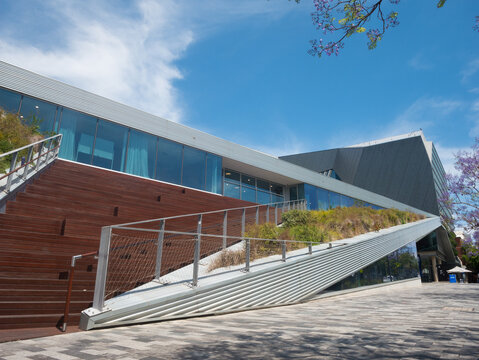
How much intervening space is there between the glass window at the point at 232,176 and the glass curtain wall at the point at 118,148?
1761 millimetres

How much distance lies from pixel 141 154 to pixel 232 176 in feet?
21.3

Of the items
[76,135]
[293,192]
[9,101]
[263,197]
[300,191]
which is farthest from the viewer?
[293,192]

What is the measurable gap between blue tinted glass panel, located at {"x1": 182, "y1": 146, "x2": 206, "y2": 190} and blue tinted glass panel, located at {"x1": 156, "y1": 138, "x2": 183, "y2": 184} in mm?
310

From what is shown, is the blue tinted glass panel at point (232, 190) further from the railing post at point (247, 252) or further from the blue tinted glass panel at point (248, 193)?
the railing post at point (247, 252)

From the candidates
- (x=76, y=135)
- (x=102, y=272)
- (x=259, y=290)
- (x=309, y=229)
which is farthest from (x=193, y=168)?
(x=102, y=272)

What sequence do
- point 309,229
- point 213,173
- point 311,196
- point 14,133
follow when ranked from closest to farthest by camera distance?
point 14,133 → point 309,229 → point 213,173 → point 311,196

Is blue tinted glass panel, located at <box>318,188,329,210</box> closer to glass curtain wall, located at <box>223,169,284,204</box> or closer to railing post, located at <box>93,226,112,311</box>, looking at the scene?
glass curtain wall, located at <box>223,169,284,204</box>

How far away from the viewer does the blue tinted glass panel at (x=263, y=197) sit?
2117 centimetres

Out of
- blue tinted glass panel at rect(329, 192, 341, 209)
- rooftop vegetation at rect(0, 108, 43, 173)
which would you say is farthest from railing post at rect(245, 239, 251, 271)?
blue tinted glass panel at rect(329, 192, 341, 209)

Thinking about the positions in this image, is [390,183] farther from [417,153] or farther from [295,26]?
[295,26]

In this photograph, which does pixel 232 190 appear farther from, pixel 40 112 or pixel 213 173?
pixel 40 112

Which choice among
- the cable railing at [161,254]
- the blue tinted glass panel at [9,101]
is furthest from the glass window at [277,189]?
the blue tinted glass panel at [9,101]

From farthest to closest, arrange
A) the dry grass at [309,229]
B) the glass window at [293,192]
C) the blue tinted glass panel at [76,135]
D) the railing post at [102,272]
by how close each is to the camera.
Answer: the glass window at [293,192] → the blue tinted glass panel at [76,135] → the dry grass at [309,229] → the railing post at [102,272]

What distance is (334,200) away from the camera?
83.5ft
